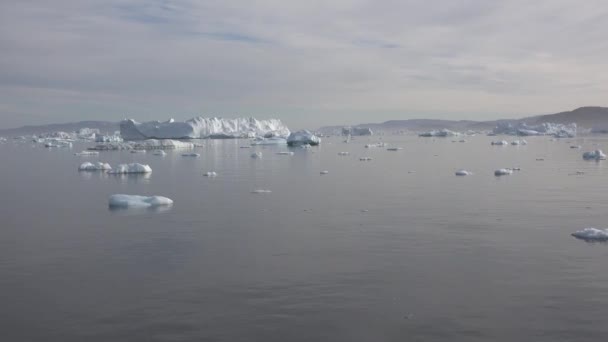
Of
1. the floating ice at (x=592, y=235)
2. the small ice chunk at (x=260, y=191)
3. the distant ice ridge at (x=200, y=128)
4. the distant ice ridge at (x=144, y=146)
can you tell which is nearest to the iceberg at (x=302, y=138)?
the distant ice ridge at (x=144, y=146)

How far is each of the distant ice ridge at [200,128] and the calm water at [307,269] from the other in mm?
68179

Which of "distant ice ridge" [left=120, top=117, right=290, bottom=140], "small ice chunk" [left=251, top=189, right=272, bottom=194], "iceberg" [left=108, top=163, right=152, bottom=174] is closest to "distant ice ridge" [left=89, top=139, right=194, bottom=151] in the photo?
"distant ice ridge" [left=120, top=117, right=290, bottom=140]

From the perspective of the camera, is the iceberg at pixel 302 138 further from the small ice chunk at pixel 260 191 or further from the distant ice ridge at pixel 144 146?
the small ice chunk at pixel 260 191

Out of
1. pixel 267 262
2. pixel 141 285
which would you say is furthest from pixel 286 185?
pixel 141 285

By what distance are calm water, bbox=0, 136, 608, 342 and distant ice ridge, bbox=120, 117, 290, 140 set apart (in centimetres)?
6818

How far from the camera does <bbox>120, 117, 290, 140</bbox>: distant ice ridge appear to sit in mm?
86500

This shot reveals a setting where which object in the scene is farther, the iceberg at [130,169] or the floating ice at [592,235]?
the iceberg at [130,169]

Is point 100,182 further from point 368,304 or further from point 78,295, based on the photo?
point 368,304

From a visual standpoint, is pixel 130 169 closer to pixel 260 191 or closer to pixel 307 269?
pixel 260 191

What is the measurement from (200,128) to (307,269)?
90.0 m

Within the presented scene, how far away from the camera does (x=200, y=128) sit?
97688 millimetres

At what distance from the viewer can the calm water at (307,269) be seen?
7391 millimetres

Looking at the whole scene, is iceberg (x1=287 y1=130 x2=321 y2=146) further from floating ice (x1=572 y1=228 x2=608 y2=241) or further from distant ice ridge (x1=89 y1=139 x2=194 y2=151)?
floating ice (x1=572 y1=228 x2=608 y2=241)

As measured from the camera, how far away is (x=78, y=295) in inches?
340
